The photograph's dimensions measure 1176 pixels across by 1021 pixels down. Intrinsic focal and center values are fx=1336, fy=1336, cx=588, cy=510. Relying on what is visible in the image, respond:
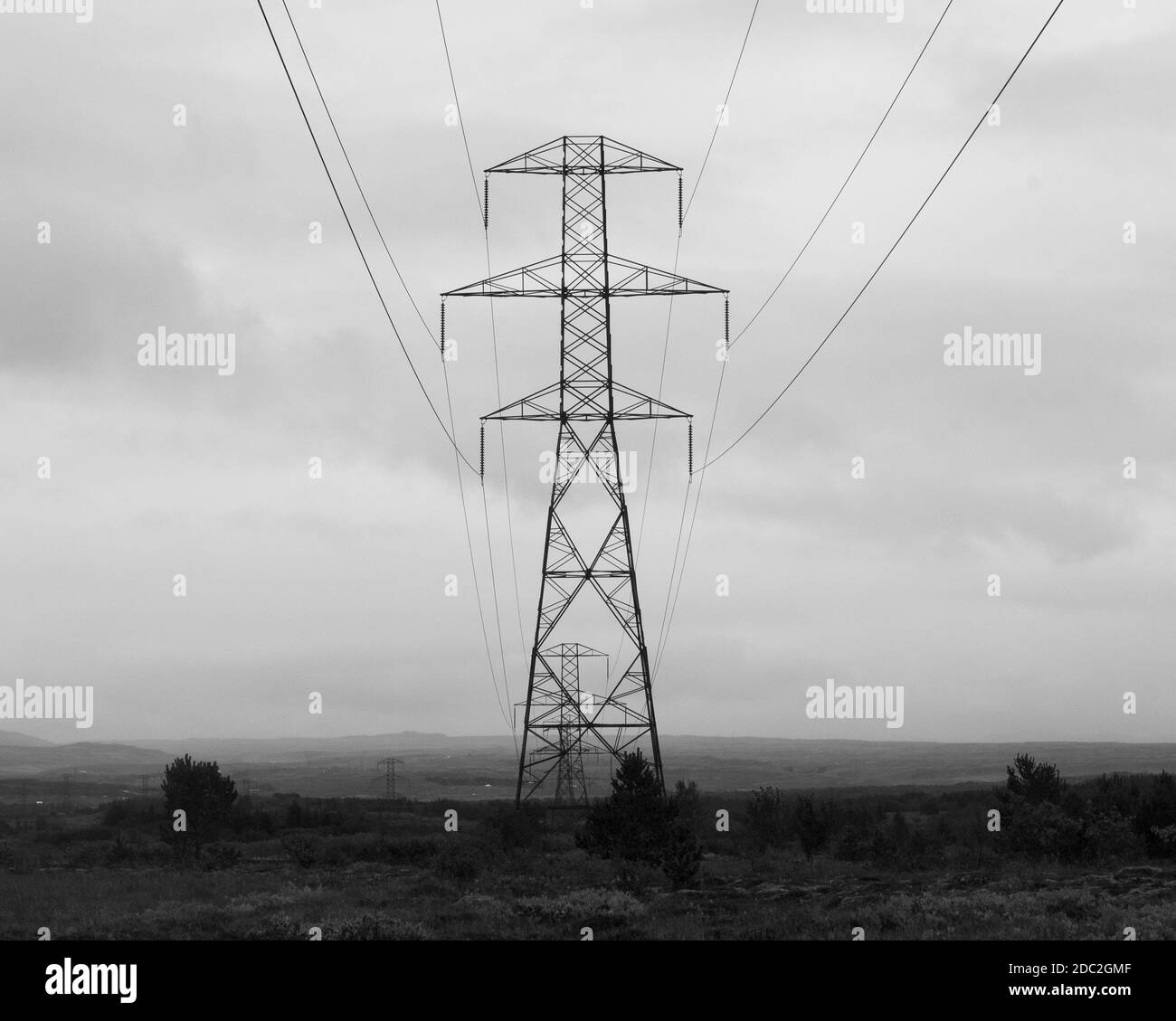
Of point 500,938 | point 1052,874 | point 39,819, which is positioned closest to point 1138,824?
point 1052,874

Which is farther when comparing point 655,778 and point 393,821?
point 393,821

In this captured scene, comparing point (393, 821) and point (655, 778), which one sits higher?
point (655, 778)

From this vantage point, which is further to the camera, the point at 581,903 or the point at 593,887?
the point at 593,887

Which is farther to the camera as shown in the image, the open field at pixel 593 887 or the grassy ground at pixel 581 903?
the open field at pixel 593 887

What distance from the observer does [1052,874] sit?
34.1 metres

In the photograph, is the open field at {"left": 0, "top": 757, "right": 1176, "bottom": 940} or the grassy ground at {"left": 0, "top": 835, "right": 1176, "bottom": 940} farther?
the open field at {"left": 0, "top": 757, "right": 1176, "bottom": 940}

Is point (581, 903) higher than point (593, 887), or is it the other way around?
point (581, 903)

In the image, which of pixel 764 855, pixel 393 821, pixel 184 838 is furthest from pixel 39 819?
pixel 764 855

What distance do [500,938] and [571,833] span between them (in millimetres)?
30081

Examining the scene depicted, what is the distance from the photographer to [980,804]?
7362 centimetres
